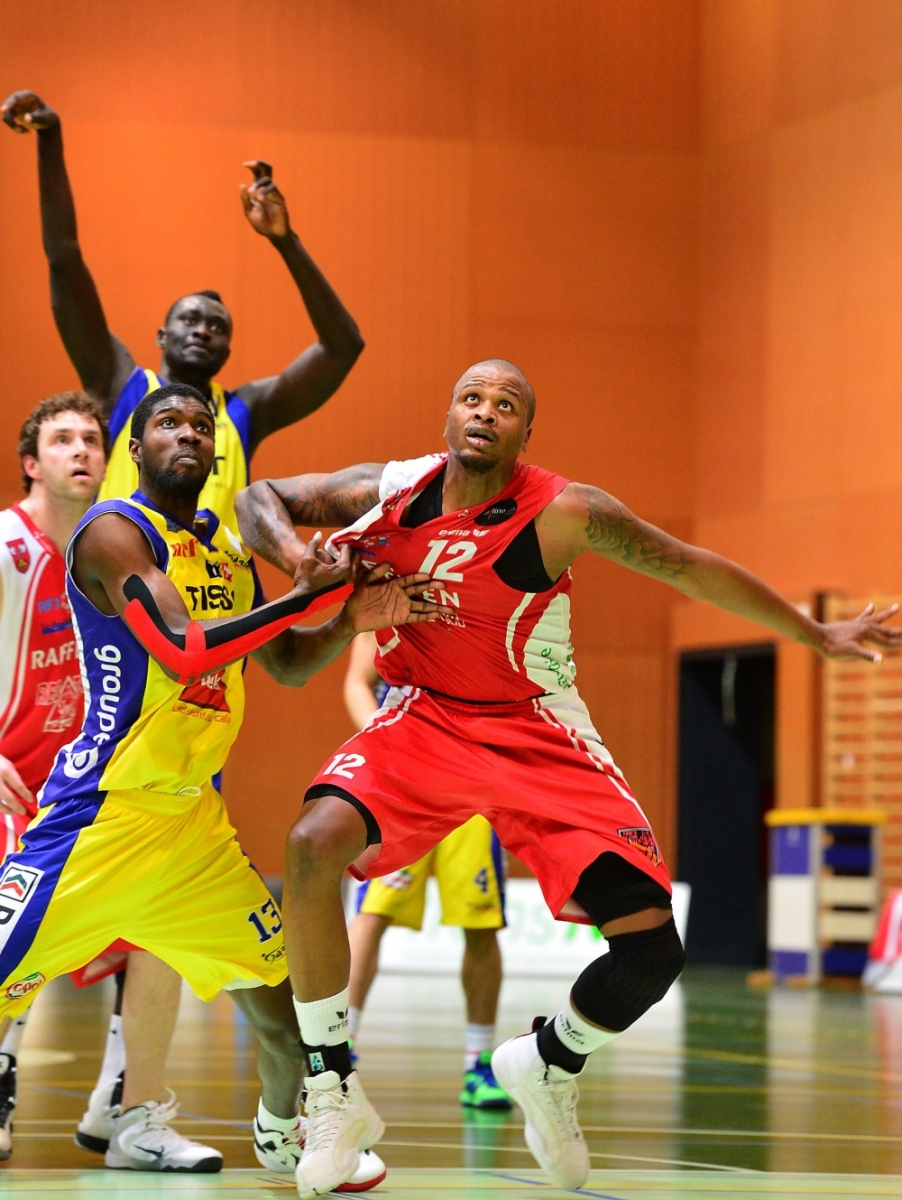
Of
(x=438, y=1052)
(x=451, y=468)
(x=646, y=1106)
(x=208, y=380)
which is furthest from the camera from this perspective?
(x=438, y=1052)

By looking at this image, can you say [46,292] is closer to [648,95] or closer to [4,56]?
[4,56]

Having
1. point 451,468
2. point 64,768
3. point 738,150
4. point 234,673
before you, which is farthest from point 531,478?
point 738,150

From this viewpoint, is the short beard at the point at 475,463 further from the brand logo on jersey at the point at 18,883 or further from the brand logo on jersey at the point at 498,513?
the brand logo on jersey at the point at 18,883

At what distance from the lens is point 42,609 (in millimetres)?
4535

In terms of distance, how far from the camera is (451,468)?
4.06 metres

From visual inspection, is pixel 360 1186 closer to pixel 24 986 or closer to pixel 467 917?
pixel 24 986

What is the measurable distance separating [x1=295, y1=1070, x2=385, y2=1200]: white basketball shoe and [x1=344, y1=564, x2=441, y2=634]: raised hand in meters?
1.04

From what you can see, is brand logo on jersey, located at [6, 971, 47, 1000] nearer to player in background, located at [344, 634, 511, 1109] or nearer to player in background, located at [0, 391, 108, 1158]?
player in background, located at [0, 391, 108, 1158]

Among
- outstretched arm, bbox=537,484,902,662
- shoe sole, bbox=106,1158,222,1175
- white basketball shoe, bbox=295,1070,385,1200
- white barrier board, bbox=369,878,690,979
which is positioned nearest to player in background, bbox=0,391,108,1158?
shoe sole, bbox=106,1158,222,1175

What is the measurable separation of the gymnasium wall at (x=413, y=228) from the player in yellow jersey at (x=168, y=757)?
1053 centimetres

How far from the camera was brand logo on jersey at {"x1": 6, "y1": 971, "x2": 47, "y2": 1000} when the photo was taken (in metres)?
3.59

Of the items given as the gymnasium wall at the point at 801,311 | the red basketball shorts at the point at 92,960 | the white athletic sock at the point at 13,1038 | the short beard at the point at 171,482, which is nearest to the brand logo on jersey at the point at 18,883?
the red basketball shorts at the point at 92,960

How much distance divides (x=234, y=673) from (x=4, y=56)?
457 inches

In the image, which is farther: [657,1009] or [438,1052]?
[657,1009]
